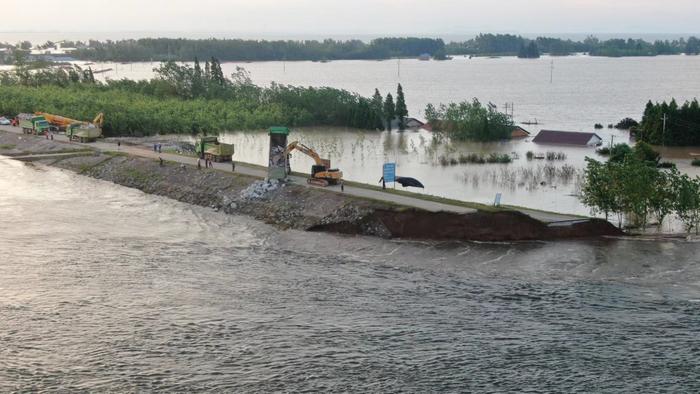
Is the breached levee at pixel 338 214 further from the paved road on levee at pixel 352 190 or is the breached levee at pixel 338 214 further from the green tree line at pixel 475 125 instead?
the green tree line at pixel 475 125

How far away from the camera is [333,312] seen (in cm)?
3114

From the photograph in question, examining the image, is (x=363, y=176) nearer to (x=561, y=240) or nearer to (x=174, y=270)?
(x=561, y=240)

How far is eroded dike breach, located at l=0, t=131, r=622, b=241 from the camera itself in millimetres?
41188

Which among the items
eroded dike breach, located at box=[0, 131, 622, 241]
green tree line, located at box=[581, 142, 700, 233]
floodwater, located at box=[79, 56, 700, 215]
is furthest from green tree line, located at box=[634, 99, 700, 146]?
eroded dike breach, located at box=[0, 131, 622, 241]

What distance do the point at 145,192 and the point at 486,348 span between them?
103 ft

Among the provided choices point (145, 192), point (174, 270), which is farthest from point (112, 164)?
point (174, 270)

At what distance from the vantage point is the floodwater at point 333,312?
85.4 ft

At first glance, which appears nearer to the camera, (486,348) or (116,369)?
(116,369)

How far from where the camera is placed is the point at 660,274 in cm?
3578

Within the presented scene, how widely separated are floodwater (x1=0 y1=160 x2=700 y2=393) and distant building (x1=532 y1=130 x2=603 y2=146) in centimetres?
4500

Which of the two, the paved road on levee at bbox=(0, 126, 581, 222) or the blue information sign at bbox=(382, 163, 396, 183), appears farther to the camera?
the blue information sign at bbox=(382, 163, 396, 183)

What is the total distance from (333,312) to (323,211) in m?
13.8

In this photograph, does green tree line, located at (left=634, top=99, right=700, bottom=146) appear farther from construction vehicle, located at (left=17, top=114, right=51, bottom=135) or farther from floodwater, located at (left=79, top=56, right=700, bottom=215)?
construction vehicle, located at (left=17, top=114, right=51, bottom=135)

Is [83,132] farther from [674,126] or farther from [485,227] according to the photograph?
[674,126]
